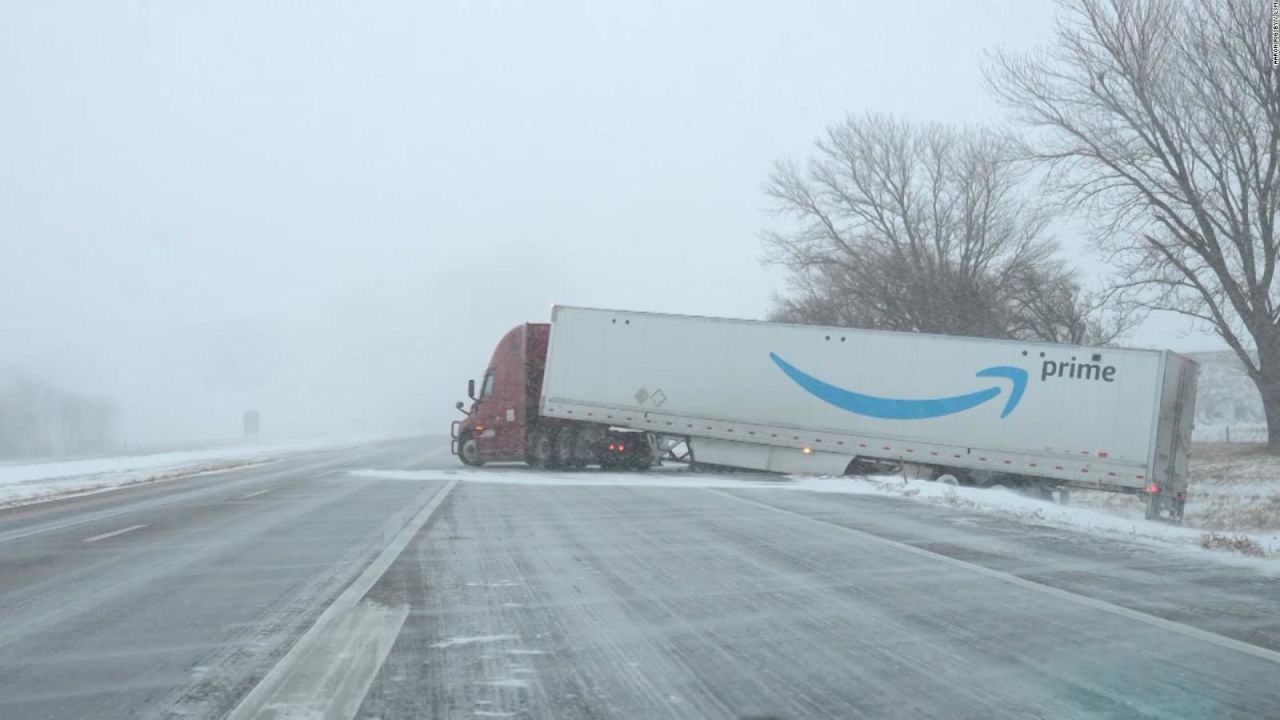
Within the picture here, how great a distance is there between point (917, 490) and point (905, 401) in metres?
4.73

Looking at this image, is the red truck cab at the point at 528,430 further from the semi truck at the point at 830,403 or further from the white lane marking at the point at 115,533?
the white lane marking at the point at 115,533

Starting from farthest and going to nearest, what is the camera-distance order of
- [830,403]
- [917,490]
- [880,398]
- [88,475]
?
1. [88,475]
2. [830,403]
3. [880,398]
4. [917,490]

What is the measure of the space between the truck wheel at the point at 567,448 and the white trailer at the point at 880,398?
77cm

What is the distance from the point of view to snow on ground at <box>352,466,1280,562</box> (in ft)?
44.2

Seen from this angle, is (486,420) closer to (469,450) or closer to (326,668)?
(469,450)

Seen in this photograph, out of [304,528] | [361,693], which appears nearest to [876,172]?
[304,528]

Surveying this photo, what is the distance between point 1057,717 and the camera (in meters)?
4.73

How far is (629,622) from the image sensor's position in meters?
6.86

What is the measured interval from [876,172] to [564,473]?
27288mm

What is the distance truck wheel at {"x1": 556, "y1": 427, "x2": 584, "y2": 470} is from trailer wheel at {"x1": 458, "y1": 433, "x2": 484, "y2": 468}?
221cm

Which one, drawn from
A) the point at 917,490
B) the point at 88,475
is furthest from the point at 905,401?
the point at 88,475

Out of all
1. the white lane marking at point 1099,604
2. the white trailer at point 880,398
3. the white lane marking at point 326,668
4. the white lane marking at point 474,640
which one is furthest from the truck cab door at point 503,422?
the white lane marking at point 474,640

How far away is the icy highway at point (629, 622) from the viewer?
507 cm

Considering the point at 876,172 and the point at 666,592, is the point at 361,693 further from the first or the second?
the point at 876,172
